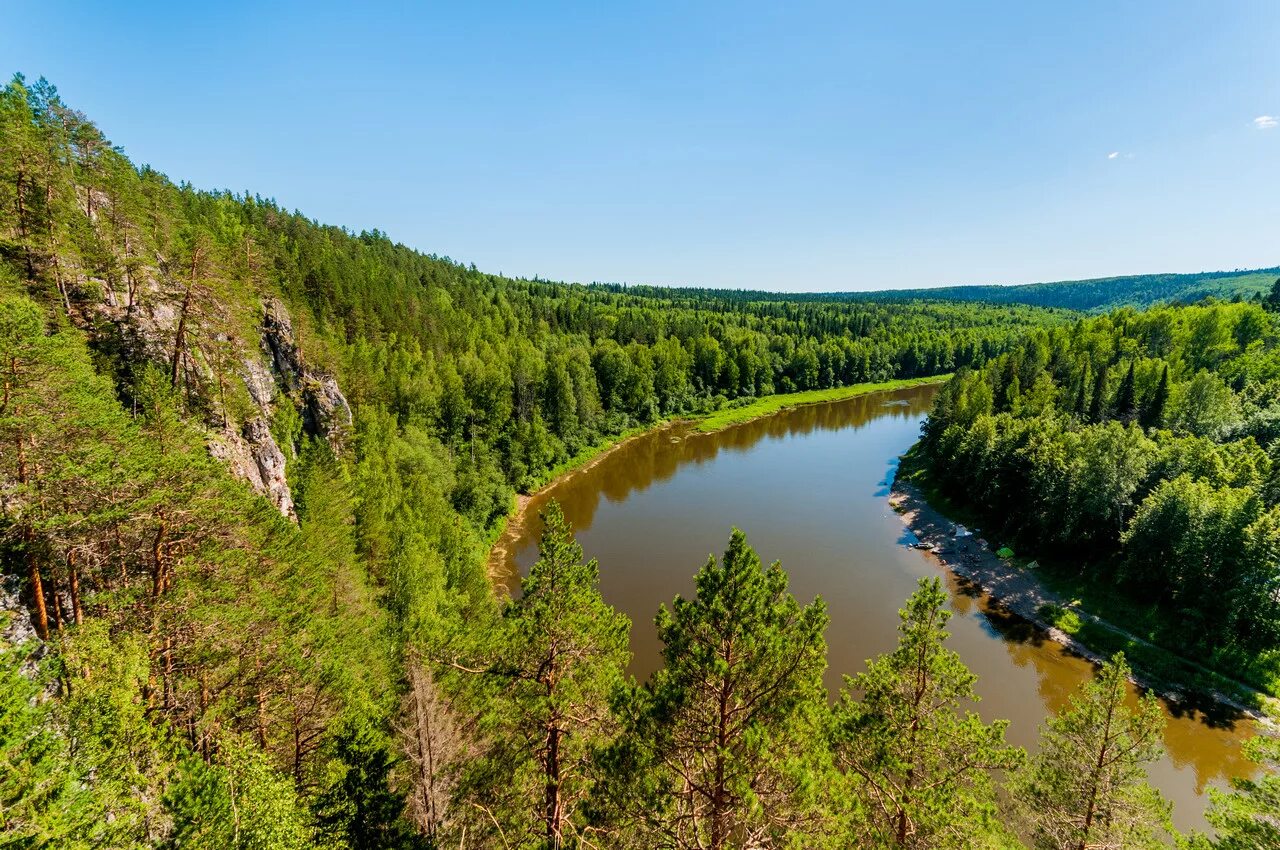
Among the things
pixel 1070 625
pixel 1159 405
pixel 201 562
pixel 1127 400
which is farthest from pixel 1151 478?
pixel 201 562

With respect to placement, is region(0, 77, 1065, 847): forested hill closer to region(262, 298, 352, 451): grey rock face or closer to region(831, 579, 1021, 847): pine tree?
region(262, 298, 352, 451): grey rock face

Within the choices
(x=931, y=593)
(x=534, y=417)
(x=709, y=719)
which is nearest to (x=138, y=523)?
(x=709, y=719)

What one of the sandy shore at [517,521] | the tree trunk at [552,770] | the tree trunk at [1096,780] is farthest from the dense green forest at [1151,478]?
the sandy shore at [517,521]

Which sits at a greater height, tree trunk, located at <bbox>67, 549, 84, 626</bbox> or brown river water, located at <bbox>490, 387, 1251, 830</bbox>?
tree trunk, located at <bbox>67, 549, 84, 626</bbox>

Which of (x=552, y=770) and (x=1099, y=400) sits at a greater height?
(x=552, y=770)

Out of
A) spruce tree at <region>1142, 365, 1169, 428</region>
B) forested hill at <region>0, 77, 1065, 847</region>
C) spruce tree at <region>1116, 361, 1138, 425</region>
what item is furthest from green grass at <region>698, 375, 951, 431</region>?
forested hill at <region>0, 77, 1065, 847</region>

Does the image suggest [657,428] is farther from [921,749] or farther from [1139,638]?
[921,749]

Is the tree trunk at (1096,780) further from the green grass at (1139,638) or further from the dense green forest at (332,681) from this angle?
the green grass at (1139,638)
